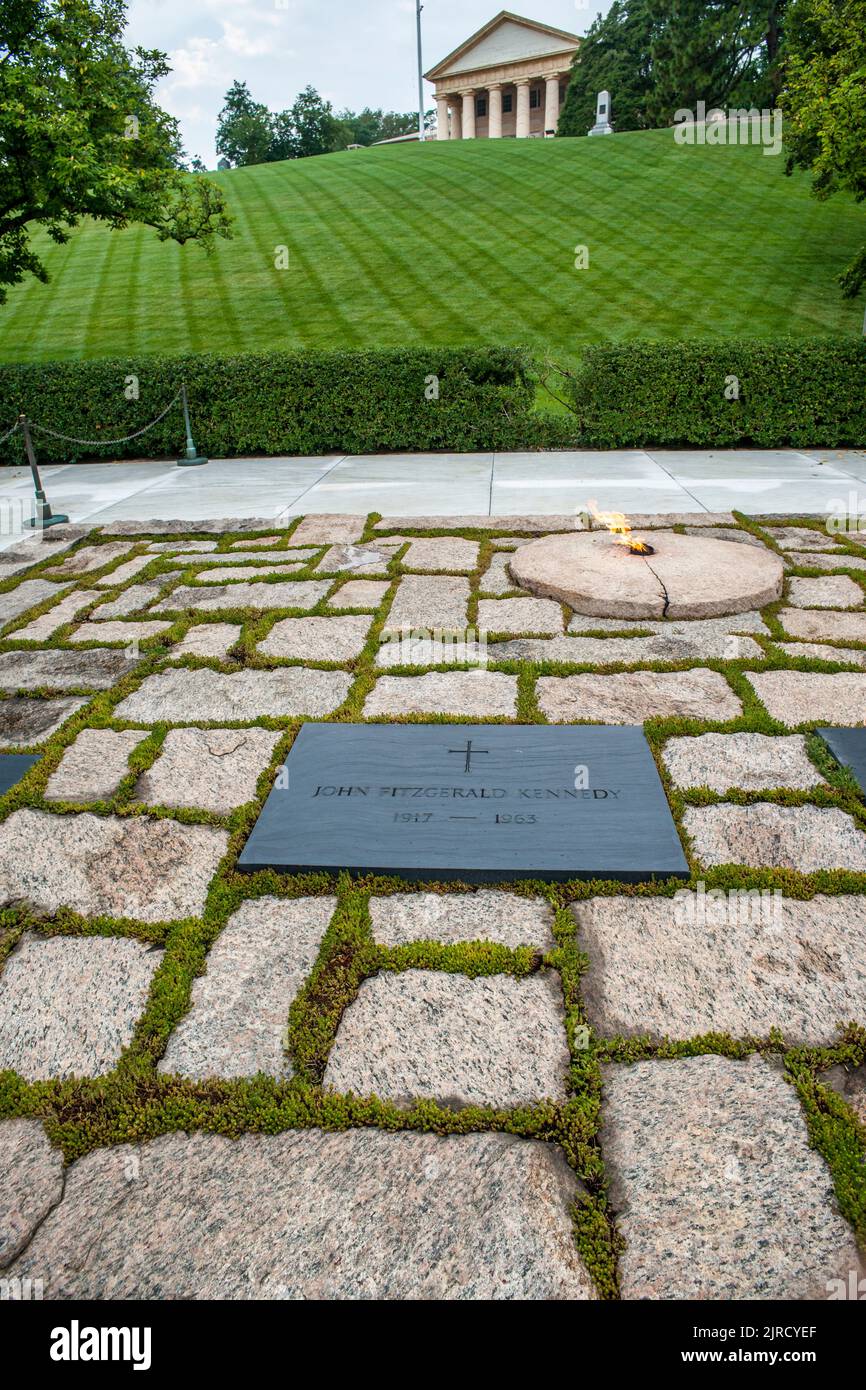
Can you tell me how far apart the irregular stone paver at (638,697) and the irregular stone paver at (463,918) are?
1.30m

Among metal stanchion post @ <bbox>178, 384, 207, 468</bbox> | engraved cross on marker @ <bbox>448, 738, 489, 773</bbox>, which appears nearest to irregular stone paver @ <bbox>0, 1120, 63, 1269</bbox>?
engraved cross on marker @ <bbox>448, 738, 489, 773</bbox>

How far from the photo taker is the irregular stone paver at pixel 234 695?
13.4 feet

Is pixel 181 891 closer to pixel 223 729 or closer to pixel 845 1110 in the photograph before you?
pixel 223 729

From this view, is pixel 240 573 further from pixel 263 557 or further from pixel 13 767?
pixel 13 767

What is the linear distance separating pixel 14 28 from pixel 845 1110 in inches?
513

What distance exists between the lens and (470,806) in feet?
10.3

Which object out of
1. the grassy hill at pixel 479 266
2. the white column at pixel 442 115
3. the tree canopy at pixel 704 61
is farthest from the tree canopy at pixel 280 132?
the grassy hill at pixel 479 266

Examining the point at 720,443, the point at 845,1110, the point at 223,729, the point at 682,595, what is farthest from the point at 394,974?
the point at 720,443

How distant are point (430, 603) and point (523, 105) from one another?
213 feet

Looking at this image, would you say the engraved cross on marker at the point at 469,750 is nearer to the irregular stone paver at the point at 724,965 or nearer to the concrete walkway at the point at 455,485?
the irregular stone paver at the point at 724,965

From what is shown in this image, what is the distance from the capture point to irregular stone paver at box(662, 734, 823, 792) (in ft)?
11.0

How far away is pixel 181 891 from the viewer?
9.44 feet

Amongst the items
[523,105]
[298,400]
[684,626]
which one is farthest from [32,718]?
[523,105]

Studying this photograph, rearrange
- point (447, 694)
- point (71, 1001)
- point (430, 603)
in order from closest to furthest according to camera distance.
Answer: point (71, 1001), point (447, 694), point (430, 603)
